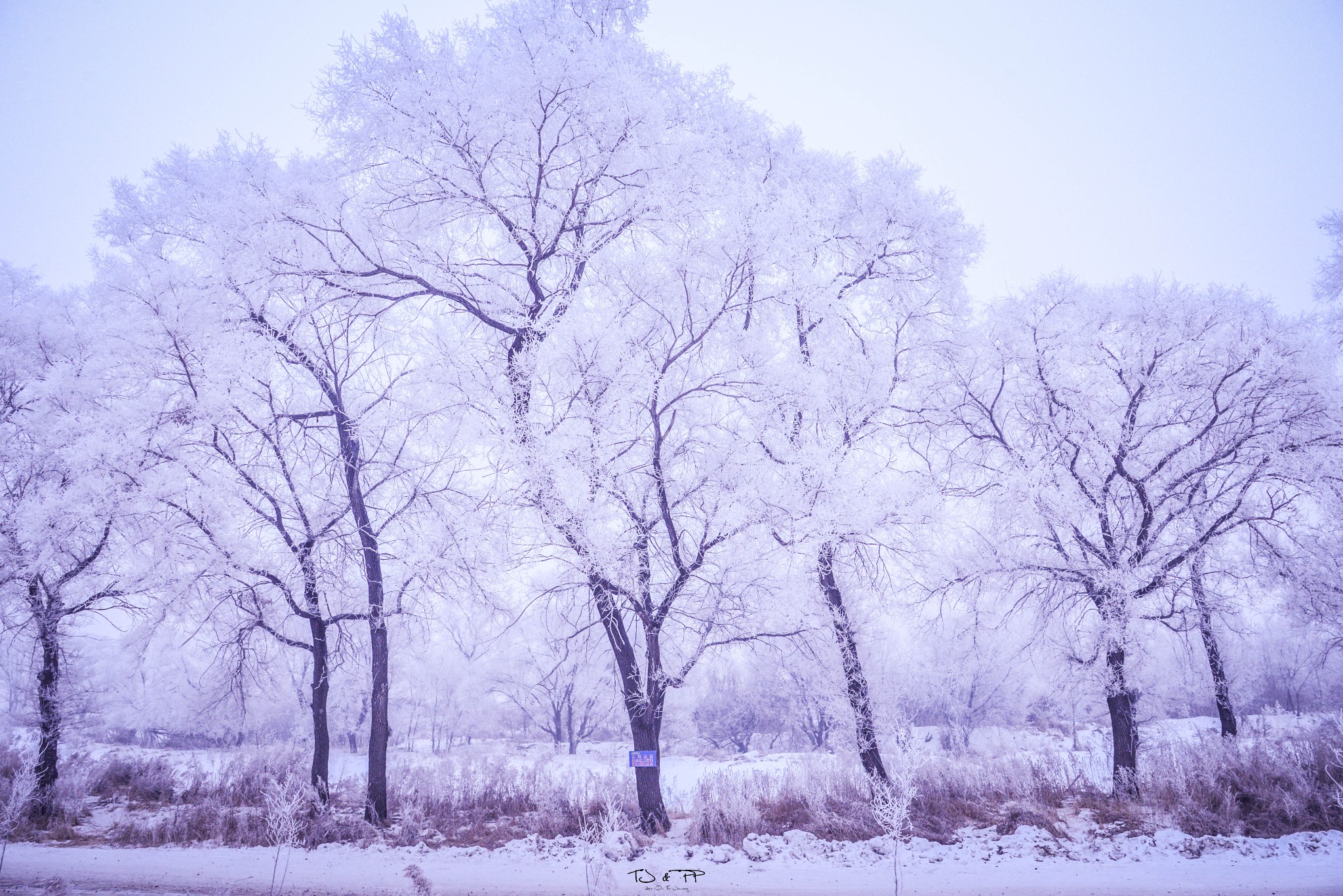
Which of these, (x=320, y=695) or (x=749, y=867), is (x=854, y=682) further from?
(x=320, y=695)

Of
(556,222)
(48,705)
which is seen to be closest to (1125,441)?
(556,222)

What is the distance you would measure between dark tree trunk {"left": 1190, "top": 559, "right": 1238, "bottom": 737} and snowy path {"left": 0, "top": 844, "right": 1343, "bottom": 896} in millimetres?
4360

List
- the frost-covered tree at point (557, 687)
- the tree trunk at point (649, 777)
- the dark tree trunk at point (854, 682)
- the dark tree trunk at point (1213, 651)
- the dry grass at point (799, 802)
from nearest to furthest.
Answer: the dry grass at point (799, 802) → the tree trunk at point (649, 777) → the dark tree trunk at point (854, 682) → the dark tree trunk at point (1213, 651) → the frost-covered tree at point (557, 687)

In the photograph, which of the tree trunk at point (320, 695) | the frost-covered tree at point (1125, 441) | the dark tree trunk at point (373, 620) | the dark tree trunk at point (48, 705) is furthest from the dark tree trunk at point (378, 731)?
the frost-covered tree at point (1125, 441)

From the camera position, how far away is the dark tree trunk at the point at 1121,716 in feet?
31.4

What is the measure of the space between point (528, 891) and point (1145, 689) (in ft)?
36.8

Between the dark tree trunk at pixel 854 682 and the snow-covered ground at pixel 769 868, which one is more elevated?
the dark tree trunk at pixel 854 682

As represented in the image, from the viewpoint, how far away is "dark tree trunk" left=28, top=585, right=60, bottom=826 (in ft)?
33.6

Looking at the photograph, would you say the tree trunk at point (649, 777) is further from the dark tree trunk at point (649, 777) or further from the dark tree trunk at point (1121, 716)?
the dark tree trunk at point (1121, 716)

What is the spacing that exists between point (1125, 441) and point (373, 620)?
520 inches

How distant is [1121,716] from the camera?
32.5ft

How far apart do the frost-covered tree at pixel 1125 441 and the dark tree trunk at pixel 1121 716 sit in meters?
0.03

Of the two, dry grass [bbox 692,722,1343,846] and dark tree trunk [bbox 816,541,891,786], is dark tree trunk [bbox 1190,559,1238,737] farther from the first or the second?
dark tree trunk [bbox 816,541,891,786]

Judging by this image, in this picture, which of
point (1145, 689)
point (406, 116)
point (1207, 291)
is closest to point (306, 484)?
point (406, 116)
